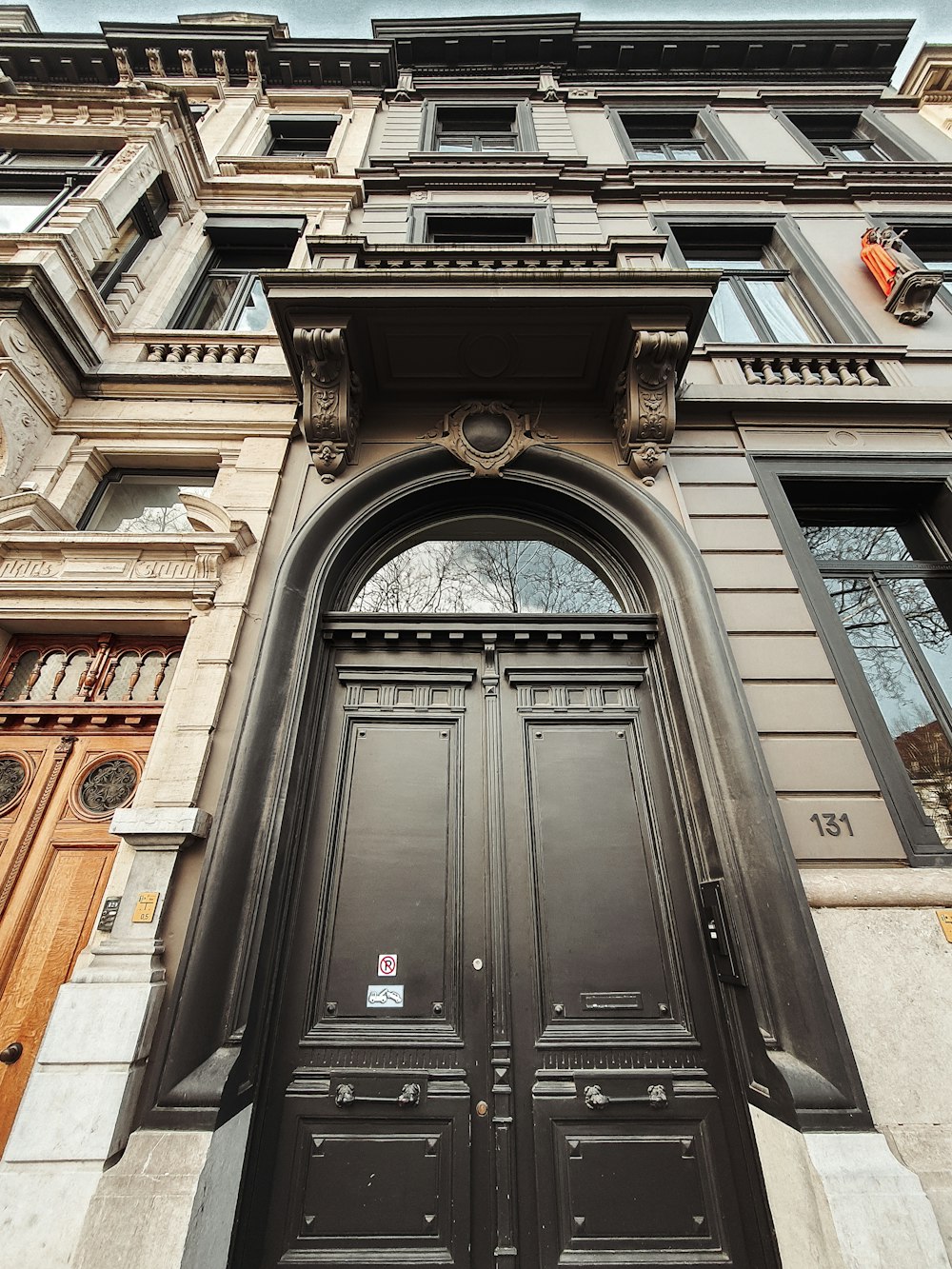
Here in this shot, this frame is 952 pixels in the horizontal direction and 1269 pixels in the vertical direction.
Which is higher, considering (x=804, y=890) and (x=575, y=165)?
(x=575, y=165)

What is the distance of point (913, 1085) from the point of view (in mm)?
3281

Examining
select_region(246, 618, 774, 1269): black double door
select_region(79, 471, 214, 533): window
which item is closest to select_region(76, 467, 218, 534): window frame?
select_region(79, 471, 214, 533): window

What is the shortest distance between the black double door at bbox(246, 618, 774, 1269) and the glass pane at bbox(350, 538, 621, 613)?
0.57 metres

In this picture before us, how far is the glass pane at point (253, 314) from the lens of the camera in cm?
804

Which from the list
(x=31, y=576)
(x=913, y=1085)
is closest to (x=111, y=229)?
(x=31, y=576)

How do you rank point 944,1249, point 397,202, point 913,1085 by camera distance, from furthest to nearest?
point 397,202
point 913,1085
point 944,1249

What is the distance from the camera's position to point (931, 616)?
557 cm

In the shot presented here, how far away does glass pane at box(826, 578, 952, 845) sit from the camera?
4.60m

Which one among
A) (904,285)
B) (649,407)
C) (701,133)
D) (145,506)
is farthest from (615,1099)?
(701,133)

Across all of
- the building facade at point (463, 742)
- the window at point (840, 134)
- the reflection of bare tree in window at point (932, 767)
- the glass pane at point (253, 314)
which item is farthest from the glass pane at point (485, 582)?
the window at point (840, 134)

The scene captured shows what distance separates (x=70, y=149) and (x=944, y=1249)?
1417 cm

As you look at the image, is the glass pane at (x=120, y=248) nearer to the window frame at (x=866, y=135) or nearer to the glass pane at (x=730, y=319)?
the glass pane at (x=730, y=319)

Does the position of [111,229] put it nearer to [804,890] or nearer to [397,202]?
[397,202]

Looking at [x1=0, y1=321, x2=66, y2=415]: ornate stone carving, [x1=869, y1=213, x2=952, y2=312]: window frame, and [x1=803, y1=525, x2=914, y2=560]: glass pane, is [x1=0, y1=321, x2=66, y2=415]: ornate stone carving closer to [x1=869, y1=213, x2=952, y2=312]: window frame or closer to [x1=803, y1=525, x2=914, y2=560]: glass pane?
[x1=803, y1=525, x2=914, y2=560]: glass pane
